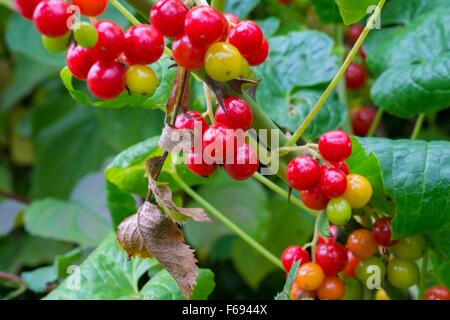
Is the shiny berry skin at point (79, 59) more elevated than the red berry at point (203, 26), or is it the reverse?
the red berry at point (203, 26)

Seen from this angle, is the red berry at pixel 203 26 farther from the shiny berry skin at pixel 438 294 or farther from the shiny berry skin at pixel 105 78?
the shiny berry skin at pixel 438 294

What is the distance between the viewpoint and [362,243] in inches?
25.4

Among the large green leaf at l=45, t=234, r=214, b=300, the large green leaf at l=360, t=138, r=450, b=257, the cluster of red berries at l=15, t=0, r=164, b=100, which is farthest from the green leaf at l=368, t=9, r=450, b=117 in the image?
the cluster of red berries at l=15, t=0, r=164, b=100

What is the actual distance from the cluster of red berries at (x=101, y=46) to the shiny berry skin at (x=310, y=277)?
0.26 meters

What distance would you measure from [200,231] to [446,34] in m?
0.60

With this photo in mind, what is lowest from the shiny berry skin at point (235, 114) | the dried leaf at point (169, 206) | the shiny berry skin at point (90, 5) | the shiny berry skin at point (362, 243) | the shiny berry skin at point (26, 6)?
the shiny berry skin at point (362, 243)

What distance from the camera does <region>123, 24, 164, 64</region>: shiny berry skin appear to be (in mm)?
450

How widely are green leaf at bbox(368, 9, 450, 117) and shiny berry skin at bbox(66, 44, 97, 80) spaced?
16.8 inches

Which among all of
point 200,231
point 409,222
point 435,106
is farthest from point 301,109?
point 200,231

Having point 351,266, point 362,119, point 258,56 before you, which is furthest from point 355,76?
point 258,56

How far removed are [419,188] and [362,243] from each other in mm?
79

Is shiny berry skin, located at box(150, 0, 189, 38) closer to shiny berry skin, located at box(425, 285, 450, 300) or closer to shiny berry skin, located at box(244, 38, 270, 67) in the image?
shiny berry skin, located at box(244, 38, 270, 67)

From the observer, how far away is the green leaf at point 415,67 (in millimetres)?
749

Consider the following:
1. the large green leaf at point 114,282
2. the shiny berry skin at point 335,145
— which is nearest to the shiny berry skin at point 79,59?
the shiny berry skin at point 335,145
